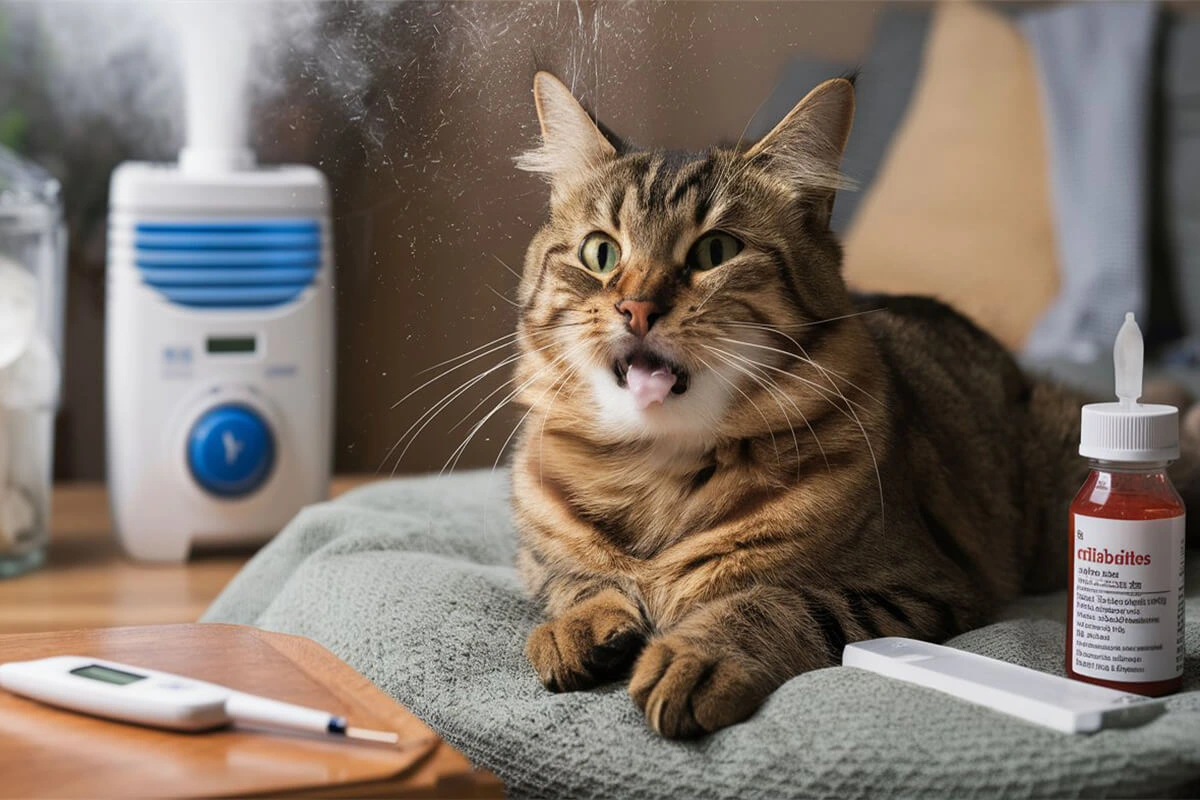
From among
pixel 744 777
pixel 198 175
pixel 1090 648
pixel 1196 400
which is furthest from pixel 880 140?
pixel 744 777

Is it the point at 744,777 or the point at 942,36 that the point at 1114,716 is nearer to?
the point at 744,777

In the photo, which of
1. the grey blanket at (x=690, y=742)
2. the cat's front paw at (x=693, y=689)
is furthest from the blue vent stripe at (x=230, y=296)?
the cat's front paw at (x=693, y=689)

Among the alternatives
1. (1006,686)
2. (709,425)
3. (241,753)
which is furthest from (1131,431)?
(241,753)

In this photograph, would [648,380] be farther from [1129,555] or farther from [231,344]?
[231,344]

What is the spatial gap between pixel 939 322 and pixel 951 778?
2.39 ft

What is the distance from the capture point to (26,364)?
1.68 m

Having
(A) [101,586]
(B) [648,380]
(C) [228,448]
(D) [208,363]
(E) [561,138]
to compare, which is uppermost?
(E) [561,138]

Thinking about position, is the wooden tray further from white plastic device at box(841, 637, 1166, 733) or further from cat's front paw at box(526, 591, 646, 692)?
white plastic device at box(841, 637, 1166, 733)

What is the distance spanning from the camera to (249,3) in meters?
1.24

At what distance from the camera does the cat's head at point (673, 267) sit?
94 centimetres

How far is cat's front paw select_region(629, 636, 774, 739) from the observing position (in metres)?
0.84

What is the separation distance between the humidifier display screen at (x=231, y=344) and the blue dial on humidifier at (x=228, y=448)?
72 millimetres

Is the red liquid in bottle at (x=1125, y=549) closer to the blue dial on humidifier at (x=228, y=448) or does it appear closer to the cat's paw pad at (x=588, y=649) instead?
the cat's paw pad at (x=588, y=649)

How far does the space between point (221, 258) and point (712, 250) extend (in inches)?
37.4
